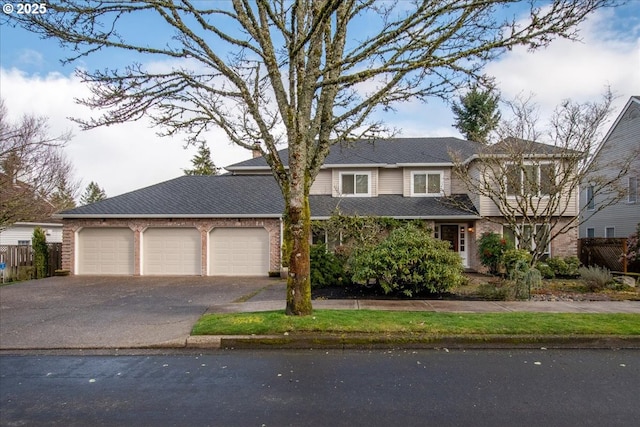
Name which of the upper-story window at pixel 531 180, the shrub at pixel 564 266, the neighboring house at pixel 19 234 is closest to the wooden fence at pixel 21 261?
the neighboring house at pixel 19 234

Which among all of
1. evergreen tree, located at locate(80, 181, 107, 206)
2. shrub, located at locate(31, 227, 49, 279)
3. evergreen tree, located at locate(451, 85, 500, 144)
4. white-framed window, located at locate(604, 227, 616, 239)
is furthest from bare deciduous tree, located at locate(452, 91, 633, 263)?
evergreen tree, located at locate(80, 181, 107, 206)

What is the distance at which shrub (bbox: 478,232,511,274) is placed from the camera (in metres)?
16.1

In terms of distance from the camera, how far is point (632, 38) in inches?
414

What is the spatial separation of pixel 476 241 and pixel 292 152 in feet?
40.4

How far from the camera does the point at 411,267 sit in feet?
36.9

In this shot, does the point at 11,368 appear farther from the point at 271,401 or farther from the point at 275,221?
the point at 275,221

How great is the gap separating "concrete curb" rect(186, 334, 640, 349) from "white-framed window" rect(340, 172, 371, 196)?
13.6m

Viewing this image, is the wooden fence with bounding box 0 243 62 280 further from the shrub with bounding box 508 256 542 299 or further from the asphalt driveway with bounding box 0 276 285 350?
the shrub with bounding box 508 256 542 299

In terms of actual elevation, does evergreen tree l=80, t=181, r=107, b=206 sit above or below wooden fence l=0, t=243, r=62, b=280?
above

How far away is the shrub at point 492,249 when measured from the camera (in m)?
16.1

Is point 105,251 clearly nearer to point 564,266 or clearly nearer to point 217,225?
point 217,225

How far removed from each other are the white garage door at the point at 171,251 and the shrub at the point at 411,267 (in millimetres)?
8724

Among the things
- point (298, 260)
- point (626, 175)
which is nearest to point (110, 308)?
point (298, 260)

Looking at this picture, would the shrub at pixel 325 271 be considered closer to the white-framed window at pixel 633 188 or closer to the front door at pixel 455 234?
the front door at pixel 455 234
